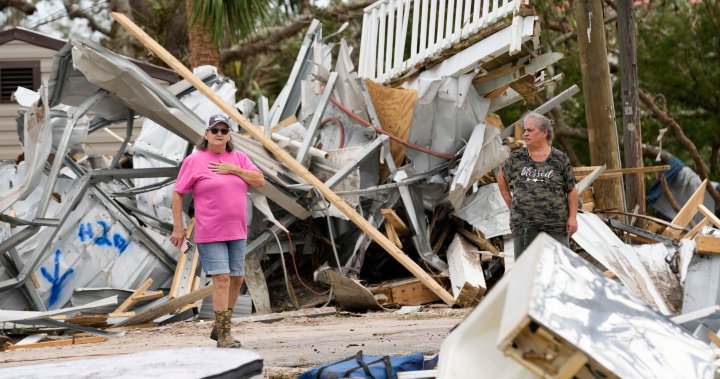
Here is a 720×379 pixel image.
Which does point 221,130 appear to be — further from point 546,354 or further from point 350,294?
point 546,354

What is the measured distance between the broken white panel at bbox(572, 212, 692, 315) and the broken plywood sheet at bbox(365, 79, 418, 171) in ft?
6.79

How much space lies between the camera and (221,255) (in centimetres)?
767

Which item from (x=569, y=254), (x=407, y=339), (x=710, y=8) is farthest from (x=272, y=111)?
(x=710, y=8)

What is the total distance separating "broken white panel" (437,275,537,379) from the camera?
419 cm

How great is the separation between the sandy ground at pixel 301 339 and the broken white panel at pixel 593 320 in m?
2.48

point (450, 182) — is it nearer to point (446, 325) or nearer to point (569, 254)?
point (446, 325)

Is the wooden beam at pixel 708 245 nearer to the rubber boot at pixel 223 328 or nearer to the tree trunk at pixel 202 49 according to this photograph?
the rubber boot at pixel 223 328

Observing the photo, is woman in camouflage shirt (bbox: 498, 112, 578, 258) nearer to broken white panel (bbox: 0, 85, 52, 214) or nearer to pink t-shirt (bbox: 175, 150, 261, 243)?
pink t-shirt (bbox: 175, 150, 261, 243)

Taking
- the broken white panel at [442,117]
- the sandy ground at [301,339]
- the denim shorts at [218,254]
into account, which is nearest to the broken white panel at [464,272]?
the sandy ground at [301,339]

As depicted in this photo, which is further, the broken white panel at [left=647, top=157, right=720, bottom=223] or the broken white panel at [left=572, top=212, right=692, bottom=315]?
the broken white panel at [left=647, top=157, right=720, bottom=223]

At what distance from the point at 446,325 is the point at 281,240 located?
11.3 ft

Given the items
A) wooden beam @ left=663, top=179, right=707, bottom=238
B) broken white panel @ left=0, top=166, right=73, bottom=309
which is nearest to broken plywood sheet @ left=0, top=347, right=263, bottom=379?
broken white panel @ left=0, top=166, right=73, bottom=309

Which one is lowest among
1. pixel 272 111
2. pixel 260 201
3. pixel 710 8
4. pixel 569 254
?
pixel 569 254

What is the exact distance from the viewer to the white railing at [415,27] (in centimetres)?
1224
